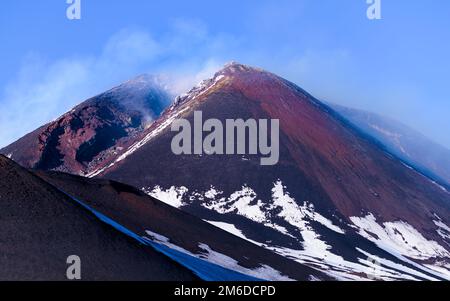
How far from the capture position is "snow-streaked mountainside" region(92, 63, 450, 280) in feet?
381

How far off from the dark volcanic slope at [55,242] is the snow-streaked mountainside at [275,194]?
13559 millimetres

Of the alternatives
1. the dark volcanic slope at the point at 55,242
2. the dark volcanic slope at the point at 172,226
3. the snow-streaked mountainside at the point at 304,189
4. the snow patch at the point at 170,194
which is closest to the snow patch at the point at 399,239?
the snow-streaked mountainside at the point at 304,189

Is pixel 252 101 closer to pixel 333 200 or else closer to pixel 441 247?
pixel 333 200

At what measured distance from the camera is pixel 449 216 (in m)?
161

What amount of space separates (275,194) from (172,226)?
55783 millimetres

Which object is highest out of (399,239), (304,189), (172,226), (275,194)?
(304,189)

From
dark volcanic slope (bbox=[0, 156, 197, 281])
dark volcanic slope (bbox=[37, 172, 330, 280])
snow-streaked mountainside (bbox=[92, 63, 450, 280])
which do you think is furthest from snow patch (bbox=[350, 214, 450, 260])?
dark volcanic slope (bbox=[0, 156, 197, 281])

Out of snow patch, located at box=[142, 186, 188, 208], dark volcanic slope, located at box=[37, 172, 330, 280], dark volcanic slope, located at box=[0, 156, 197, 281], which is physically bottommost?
dark volcanic slope, located at box=[0, 156, 197, 281]

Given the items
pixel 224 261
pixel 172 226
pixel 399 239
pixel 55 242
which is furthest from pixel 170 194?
pixel 55 242

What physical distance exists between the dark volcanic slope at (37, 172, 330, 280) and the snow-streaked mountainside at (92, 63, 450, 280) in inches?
444

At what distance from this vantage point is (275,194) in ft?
445

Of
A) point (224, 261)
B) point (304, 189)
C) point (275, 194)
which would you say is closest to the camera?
point (224, 261)

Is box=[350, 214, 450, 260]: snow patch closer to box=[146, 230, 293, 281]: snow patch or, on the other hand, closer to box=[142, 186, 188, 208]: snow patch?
box=[142, 186, 188, 208]: snow patch

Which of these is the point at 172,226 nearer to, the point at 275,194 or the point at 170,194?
the point at 170,194
